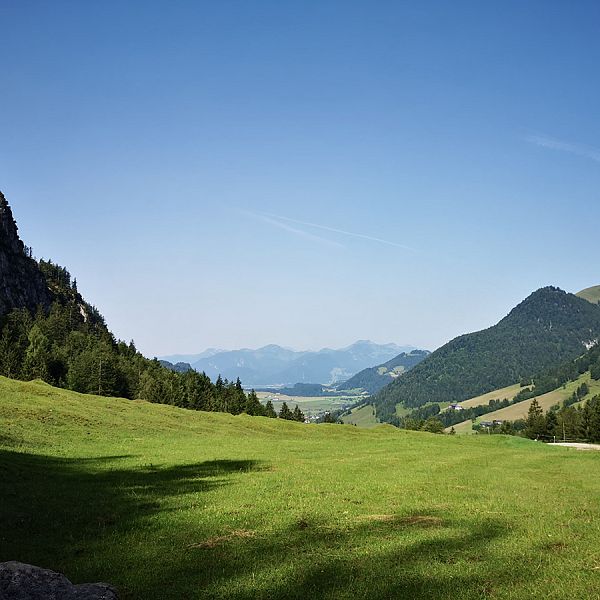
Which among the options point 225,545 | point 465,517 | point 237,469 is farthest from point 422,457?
point 225,545

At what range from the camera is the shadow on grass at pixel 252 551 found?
1359 centimetres

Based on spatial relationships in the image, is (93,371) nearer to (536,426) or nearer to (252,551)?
(252,551)

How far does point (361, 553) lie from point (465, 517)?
837 centimetres

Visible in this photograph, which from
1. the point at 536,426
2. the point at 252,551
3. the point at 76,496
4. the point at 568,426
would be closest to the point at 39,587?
the point at 252,551

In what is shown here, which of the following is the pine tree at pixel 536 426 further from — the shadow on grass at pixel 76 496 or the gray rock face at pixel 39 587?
the gray rock face at pixel 39 587

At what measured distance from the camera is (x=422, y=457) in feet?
168

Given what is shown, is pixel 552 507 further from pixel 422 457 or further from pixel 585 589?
pixel 422 457

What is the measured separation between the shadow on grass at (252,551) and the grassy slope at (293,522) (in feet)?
0.23

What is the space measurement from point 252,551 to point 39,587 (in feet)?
25.8

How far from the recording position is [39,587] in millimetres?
10398

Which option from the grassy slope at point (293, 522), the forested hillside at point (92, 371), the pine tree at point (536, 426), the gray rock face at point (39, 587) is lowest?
the pine tree at point (536, 426)

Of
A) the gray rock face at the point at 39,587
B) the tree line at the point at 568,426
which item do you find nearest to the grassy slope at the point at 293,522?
the gray rock face at the point at 39,587

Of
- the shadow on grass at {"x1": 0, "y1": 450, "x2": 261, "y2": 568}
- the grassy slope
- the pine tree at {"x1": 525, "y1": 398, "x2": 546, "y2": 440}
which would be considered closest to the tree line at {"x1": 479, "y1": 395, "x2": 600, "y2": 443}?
the pine tree at {"x1": 525, "y1": 398, "x2": 546, "y2": 440}

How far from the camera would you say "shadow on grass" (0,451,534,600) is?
535 inches
